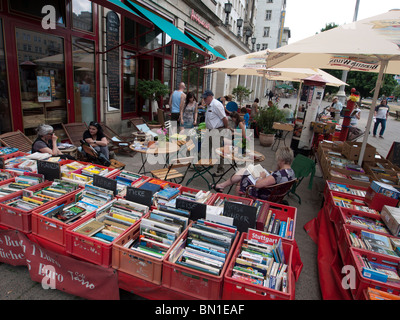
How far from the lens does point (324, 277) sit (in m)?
2.94

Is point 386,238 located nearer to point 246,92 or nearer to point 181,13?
point 181,13

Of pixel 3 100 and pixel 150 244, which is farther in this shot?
pixel 3 100

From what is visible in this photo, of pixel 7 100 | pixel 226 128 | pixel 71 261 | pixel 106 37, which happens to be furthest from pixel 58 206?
pixel 106 37

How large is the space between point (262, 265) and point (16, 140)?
546 cm

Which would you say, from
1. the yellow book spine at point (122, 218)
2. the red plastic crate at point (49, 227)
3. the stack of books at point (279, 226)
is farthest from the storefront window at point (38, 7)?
the stack of books at point (279, 226)

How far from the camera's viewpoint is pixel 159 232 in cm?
242

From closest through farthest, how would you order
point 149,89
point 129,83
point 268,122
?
point 149,89 → point 129,83 → point 268,122

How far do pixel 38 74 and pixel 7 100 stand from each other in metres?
1.00

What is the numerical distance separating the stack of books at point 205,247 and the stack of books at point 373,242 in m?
1.31

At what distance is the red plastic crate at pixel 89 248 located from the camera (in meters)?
2.27

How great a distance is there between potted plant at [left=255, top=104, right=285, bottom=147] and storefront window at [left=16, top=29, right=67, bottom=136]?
6528mm

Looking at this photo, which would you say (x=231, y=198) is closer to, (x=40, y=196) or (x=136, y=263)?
(x=136, y=263)

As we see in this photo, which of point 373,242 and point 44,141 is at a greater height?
point 44,141

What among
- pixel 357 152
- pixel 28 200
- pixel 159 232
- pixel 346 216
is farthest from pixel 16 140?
pixel 357 152
